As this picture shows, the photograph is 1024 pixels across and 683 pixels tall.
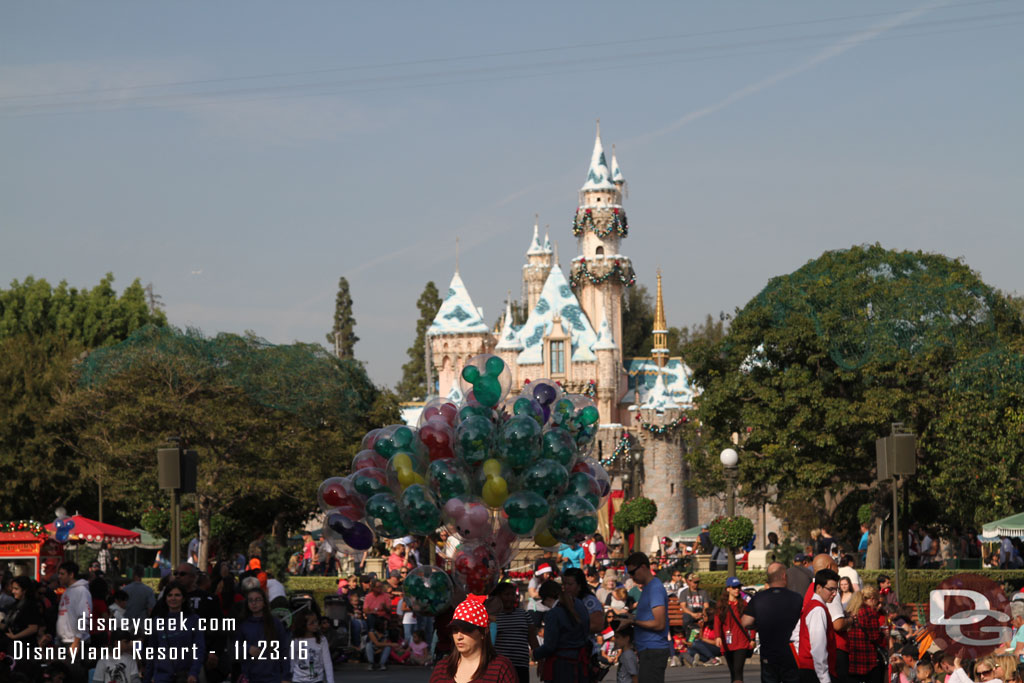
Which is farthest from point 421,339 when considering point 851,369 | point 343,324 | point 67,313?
point 851,369

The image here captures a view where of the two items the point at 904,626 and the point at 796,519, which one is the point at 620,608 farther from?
the point at 796,519

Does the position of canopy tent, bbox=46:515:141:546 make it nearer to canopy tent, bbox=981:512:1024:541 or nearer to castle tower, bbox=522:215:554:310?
canopy tent, bbox=981:512:1024:541

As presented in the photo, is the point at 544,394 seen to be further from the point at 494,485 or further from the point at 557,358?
the point at 557,358

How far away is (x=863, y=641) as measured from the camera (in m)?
12.2

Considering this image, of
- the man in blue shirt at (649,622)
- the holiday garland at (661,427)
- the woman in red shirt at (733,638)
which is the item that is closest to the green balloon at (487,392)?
the woman in red shirt at (733,638)

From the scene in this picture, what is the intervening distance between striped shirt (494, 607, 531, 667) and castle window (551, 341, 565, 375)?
62.1 metres

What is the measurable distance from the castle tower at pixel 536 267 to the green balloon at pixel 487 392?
73.8 metres

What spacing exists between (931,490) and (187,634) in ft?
99.1

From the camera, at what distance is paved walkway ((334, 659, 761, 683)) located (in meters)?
18.7

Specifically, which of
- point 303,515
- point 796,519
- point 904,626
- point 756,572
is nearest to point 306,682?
point 904,626

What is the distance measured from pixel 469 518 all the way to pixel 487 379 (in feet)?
6.94

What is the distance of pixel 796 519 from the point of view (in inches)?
2469

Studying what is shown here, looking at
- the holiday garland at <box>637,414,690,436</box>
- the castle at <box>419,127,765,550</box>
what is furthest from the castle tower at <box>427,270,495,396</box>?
the holiday garland at <box>637,414,690,436</box>

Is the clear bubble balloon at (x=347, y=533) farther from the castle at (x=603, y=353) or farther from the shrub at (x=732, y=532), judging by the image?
the castle at (x=603, y=353)
